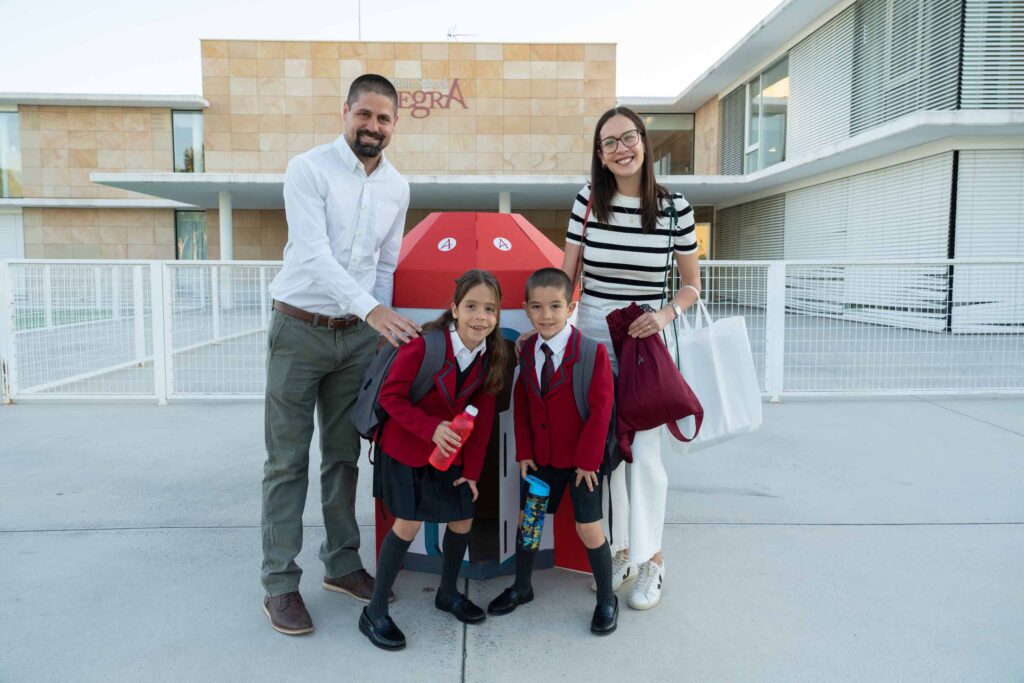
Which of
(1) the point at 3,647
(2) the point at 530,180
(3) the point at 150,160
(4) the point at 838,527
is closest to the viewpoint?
(1) the point at 3,647

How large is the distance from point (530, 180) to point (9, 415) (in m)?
13.8

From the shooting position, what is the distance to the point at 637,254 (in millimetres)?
2580

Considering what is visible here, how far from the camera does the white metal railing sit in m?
6.00

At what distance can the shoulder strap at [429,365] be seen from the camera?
7.52 feet

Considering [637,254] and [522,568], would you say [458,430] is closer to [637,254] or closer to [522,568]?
[522,568]

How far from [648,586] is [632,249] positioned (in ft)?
4.22

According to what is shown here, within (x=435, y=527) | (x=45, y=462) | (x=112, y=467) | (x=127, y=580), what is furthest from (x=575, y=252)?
(x=45, y=462)

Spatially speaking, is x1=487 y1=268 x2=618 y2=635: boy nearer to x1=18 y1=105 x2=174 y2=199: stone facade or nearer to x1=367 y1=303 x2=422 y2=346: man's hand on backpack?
x1=367 y1=303 x2=422 y2=346: man's hand on backpack

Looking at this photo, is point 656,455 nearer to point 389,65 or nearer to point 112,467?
point 112,467

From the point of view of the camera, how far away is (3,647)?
225cm

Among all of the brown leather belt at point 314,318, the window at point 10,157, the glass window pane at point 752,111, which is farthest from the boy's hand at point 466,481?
the window at point 10,157

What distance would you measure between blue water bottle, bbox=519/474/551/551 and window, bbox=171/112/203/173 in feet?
80.3

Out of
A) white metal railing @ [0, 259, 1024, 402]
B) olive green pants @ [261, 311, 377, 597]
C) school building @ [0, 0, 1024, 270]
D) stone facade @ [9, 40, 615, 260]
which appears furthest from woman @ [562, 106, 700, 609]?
stone facade @ [9, 40, 615, 260]

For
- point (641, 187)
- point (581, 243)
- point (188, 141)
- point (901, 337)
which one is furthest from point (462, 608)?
point (188, 141)
